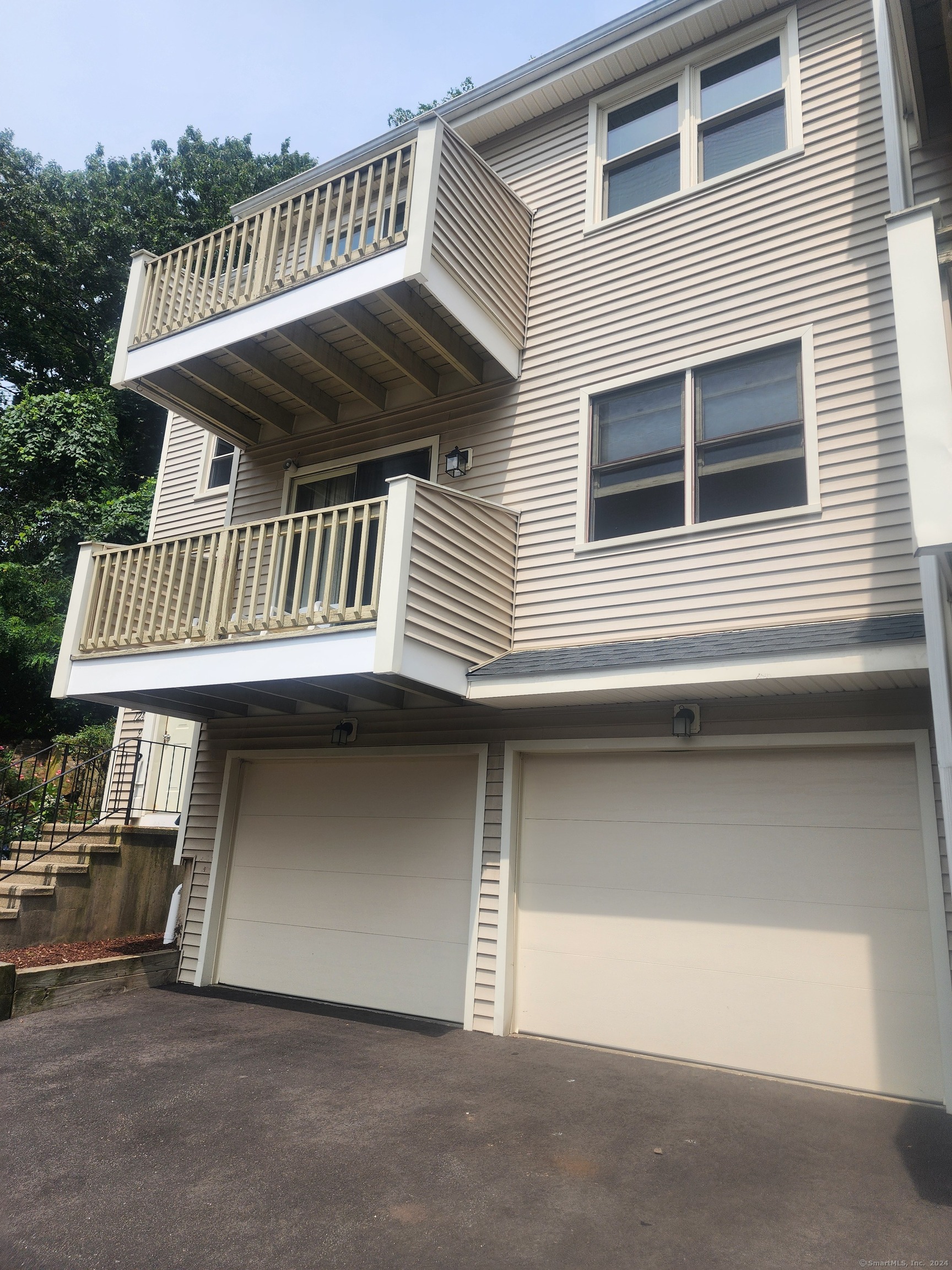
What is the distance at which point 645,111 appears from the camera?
759 centimetres

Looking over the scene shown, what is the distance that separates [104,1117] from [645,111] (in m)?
8.81

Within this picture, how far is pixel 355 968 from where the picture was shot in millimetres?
7012

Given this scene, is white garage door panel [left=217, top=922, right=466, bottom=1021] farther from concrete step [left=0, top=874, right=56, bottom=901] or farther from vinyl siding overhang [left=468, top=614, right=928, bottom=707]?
vinyl siding overhang [left=468, top=614, right=928, bottom=707]

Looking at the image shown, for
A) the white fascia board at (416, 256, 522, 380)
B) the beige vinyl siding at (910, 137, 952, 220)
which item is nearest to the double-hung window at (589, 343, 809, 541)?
the white fascia board at (416, 256, 522, 380)

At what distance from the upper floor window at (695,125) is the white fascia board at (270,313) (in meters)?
2.23

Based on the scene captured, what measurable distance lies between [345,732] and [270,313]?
3790mm

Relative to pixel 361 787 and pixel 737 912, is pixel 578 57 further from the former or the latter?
pixel 737 912

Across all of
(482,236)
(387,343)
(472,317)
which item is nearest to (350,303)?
(387,343)

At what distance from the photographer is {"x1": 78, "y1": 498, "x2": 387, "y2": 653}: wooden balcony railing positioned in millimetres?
5910

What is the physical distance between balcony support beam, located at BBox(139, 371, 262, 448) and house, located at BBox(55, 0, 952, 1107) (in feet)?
0.14

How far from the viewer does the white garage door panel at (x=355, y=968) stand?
6.55m

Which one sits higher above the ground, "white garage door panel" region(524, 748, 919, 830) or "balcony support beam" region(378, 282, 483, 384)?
"balcony support beam" region(378, 282, 483, 384)

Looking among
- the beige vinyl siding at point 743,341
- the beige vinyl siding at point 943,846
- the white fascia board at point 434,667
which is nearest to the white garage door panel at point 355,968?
the white fascia board at point 434,667

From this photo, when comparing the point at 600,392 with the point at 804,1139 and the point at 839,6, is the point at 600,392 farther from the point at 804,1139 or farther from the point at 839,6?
the point at 804,1139
